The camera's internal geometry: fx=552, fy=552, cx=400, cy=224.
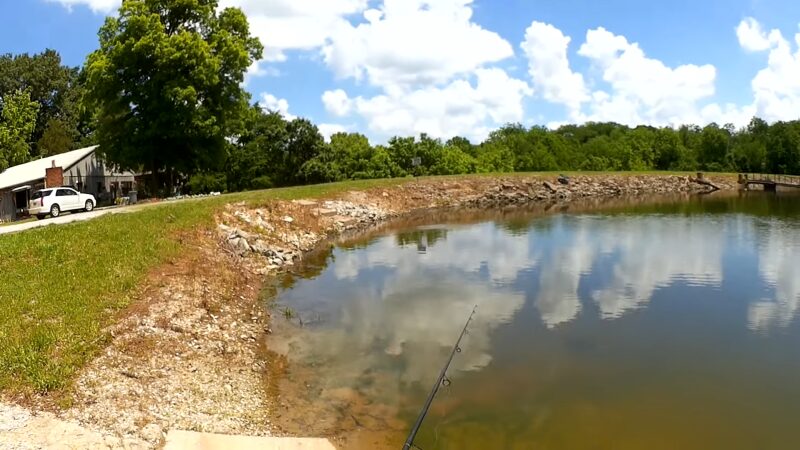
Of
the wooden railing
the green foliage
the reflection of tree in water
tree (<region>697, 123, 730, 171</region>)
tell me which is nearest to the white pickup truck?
the reflection of tree in water

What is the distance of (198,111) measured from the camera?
145 ft

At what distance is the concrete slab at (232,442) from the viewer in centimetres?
909

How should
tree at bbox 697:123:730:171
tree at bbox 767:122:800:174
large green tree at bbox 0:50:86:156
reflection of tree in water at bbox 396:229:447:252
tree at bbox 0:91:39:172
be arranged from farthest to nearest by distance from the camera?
tree at bbox 697:123:730:171
tree at bbox 767:122:800:174
large green tree at bbox 0:50:86:156
tree at bbox 0:91:39:172
reflection of tree in water at bbox 396:229:447:252

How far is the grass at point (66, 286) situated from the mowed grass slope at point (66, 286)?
0.02 meters

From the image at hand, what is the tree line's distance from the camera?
43.5m

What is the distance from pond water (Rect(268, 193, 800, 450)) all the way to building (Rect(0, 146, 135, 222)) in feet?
100

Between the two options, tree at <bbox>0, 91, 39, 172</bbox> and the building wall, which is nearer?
the building wall

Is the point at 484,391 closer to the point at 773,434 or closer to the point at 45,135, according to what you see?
the point at 773,434

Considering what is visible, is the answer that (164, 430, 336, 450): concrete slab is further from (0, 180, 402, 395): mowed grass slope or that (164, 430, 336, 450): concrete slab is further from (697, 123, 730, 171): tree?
(697, 123, 730, 171): tree

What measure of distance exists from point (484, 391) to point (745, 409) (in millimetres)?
5148

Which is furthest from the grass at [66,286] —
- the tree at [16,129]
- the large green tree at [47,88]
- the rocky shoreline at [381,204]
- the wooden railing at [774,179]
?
the wooden railing at [774,179]

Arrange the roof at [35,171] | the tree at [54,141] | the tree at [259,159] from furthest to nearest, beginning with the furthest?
the tree at [54,141]
the tree at [259,159]
the roof at [35,171]

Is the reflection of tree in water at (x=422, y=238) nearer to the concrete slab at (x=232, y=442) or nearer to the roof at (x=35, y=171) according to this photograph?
the concrete slab at (x=232, y=442)

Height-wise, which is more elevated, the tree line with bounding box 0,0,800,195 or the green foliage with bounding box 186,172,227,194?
the tree line with bounding box 0,0,800,195
